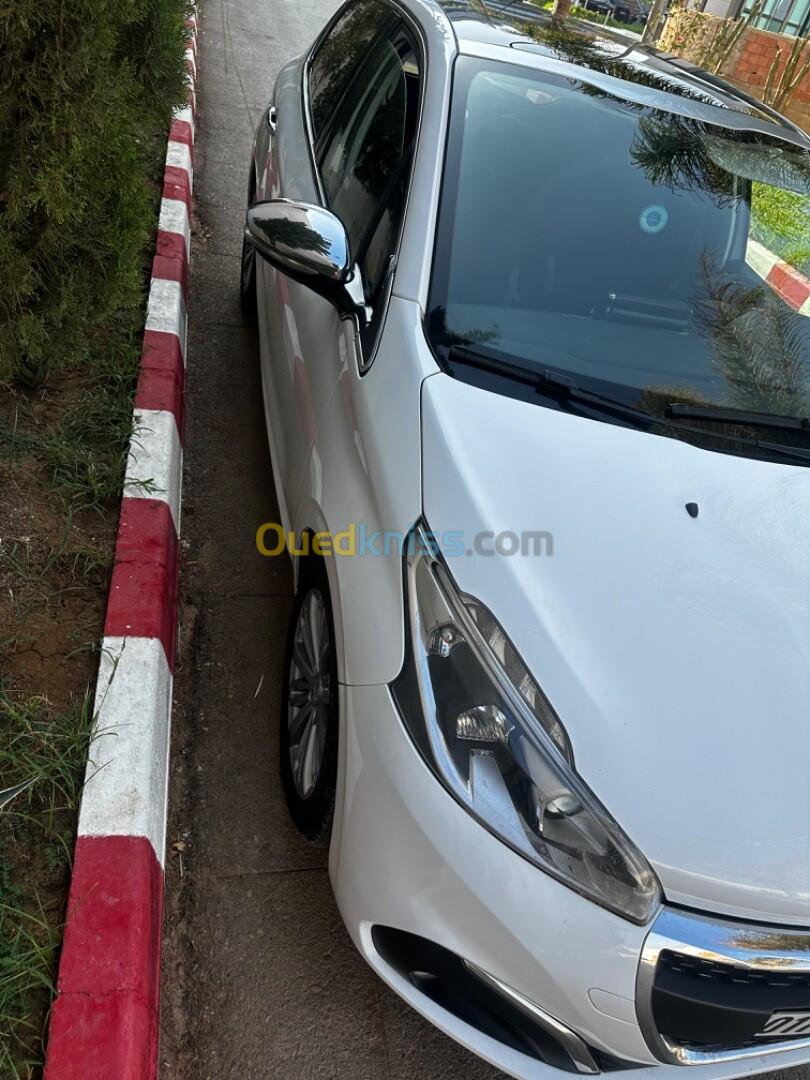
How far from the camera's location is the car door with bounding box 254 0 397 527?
95.2 inches

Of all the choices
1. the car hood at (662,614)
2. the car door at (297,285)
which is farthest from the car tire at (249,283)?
the car hood at (662,614)

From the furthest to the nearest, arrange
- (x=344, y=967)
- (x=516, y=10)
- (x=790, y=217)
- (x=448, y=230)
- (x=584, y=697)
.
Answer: (x=516, y=10)
(x=790, y=217)
(x=448, y=230)
(x=344, y=967)
(x=584, y=697)

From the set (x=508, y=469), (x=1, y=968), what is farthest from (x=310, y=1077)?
(x=508, y=469)

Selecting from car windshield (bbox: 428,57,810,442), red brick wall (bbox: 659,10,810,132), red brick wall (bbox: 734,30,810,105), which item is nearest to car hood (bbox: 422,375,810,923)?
car windshield (bbox: 428,57,810,442)

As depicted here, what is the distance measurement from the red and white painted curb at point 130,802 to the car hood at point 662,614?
0.92 meters

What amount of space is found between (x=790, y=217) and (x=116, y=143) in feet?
6.56

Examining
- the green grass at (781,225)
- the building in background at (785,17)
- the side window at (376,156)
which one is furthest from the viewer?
the building in background at (785,17)

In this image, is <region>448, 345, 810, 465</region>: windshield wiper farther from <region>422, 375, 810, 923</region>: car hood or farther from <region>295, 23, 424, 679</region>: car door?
<region>295, 23, 424, 679</region>: car door

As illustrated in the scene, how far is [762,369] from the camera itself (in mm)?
2219

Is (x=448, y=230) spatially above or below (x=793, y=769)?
above

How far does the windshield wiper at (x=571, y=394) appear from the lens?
1988mm

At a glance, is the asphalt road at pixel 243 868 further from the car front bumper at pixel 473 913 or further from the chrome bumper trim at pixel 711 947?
the chrome bumper trim at pixel 711 947

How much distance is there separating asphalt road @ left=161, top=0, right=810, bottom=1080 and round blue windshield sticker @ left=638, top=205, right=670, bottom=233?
5.05 feet

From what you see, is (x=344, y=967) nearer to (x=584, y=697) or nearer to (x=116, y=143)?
(x=584, y=697)
